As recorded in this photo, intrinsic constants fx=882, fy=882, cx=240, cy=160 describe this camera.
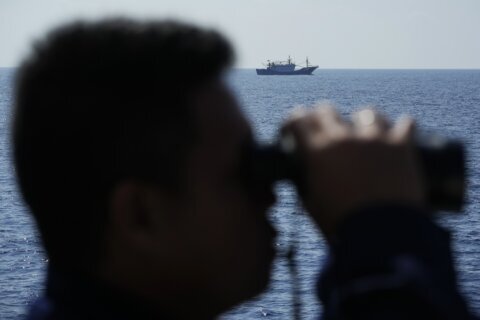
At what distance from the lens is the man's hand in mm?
1511

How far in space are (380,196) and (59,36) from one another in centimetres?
63

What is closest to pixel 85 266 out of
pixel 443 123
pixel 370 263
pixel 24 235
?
pixel 370 263

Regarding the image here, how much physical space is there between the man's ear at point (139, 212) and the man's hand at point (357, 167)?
10.4 inches

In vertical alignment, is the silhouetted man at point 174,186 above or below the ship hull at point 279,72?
above

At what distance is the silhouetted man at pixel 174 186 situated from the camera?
58.9 inches

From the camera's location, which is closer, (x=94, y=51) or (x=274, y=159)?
(x=94, y=51)

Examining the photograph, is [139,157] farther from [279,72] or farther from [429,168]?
[279,72]

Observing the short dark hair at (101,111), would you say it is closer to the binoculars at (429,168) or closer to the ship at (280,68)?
the binoculars at (429,168)

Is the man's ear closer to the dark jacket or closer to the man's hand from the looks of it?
the dark jacket

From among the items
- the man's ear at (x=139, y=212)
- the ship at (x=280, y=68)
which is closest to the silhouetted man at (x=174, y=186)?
the man's ear at (x=139, y=212)

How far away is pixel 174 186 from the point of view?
1.59 m

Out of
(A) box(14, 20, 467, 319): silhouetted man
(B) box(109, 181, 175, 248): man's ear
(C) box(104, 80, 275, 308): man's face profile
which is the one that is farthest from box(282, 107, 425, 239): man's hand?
(B) box(109, 181, 175, 248): man's ear

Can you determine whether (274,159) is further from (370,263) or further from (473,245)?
(473,245)

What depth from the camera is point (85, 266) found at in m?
1.64
